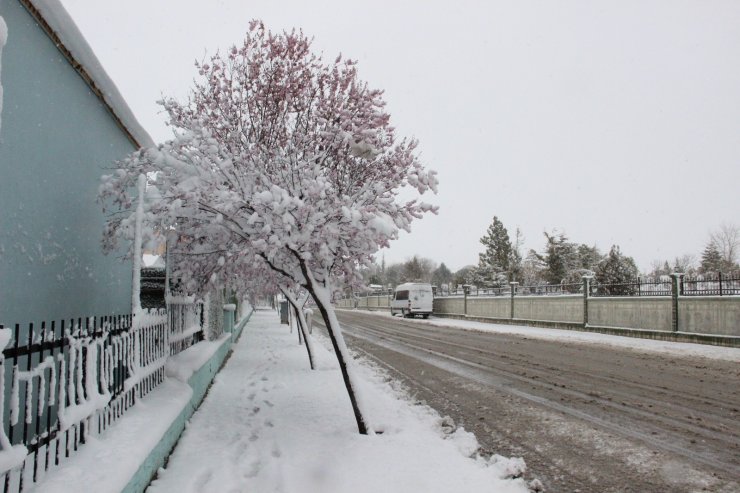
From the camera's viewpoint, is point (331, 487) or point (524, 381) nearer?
point (331, 487)

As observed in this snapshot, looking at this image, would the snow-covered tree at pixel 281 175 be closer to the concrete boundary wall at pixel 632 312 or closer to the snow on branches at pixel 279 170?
the snow on branches at pixel 279 170

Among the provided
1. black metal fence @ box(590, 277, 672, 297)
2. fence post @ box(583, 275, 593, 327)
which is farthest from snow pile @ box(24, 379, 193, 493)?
fence post @ box(583, 275, 593, 327)

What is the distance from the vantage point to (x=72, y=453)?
12.6ft

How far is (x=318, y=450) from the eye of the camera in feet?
18.6

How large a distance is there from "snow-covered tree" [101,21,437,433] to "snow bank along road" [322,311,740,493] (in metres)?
2.22

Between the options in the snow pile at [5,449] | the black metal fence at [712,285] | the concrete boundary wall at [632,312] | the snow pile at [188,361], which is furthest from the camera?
the concrete boundary wall at [632,312]

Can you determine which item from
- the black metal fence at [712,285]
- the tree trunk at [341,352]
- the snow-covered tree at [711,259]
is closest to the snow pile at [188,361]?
the tree trunk at [341,352]

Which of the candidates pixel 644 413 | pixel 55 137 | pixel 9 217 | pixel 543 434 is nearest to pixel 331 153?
pixel 55 137

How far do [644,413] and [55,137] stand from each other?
846cm

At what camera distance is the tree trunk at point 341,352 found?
A: 6250mm

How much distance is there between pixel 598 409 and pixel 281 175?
5.75 m

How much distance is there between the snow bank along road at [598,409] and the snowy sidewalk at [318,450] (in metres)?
0.56

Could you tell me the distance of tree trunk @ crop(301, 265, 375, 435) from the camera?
6250 millimetres

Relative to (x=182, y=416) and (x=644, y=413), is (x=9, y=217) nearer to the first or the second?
(x=182, y=416)
